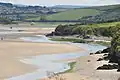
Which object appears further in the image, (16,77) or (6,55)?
(6,55)

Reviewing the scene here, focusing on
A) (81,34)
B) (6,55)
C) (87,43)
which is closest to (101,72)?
(6,55)

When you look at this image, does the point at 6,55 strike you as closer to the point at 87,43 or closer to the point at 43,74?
the point at 43,74

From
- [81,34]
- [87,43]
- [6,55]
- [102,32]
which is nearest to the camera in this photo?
[6,55]

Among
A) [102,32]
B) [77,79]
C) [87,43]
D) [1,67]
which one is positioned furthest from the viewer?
[102,32]

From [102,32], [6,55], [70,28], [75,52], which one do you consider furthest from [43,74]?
[70,28]

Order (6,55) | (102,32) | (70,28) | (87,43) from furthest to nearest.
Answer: (70,28) < (102,32) < (87,43) < (6,55)

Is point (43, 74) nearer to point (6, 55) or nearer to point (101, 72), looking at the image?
point (101, 72)

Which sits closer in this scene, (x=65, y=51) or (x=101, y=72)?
(x=101, y=72)

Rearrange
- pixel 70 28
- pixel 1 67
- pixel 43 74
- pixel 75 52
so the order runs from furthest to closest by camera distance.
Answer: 1. pixel 70 28
2. pixel 75 52
3. pixel 1 67
4. pixel 43 74
